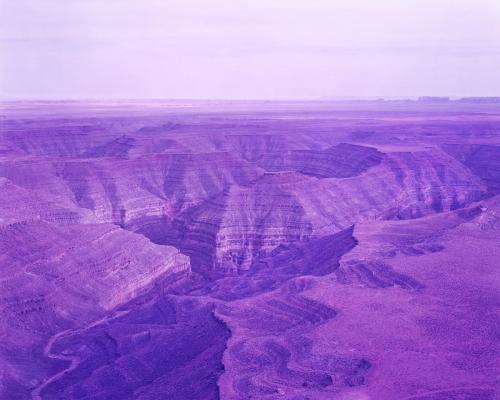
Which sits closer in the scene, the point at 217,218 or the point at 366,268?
the point at 366,268

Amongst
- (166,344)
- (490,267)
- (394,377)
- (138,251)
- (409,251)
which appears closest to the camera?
(394,377)

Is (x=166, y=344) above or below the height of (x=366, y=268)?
below

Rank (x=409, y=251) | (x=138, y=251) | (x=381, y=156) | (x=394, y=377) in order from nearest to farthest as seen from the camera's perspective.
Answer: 1. (x=394, y=377)
2. (x=409, y=251)
3. (x=138, y=251)
4. (x=381, y=156)

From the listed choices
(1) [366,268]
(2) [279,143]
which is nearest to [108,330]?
(1) [366,268]

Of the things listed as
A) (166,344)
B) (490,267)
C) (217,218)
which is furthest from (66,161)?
(490,267)

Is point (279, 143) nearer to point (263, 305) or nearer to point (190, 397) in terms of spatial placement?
point (263, 305)

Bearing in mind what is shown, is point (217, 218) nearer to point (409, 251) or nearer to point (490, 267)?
point (409, 251)
